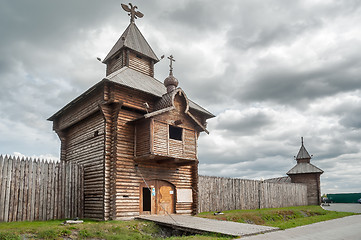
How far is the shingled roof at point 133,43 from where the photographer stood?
934 inches

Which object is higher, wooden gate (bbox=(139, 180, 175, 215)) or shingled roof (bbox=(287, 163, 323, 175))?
shingled roof (bbox=(287, 163, 323, 175))

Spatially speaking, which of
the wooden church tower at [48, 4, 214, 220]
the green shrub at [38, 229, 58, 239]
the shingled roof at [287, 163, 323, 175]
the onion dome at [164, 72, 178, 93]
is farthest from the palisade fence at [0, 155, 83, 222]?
the shingled roof at [287, 163, 323, 175]

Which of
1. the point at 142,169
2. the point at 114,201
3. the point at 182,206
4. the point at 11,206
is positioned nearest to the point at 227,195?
the point at 182,206

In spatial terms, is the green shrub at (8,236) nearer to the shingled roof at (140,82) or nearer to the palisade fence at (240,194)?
the shingled roof at (140,82)

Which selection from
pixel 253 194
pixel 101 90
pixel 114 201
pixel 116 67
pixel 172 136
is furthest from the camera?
pixel 253 194

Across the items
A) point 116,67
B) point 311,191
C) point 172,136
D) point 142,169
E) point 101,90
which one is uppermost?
point 116,67

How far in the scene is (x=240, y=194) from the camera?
1072 inches

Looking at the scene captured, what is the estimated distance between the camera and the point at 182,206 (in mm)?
20484

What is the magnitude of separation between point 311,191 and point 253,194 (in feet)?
44.8

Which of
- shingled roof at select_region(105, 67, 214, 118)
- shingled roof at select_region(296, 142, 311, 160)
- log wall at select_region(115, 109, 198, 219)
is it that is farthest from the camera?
shingled roof at select_region(296, 142, 311, 160)

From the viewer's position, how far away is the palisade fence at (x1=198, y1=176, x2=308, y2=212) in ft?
79.4

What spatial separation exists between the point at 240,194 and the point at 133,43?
15.1 meters

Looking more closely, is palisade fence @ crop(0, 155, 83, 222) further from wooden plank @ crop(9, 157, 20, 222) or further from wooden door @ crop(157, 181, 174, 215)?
wooden door @ crop(157, 181, 174, 215)

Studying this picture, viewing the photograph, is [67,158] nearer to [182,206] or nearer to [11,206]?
[11,206]
